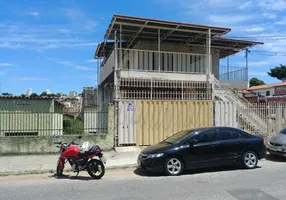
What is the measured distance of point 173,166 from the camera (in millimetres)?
8211

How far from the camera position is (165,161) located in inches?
320

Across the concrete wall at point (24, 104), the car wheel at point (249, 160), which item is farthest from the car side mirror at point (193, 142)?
the concrete wall at point (24, 104)

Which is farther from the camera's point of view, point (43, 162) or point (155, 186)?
point (43, 162)

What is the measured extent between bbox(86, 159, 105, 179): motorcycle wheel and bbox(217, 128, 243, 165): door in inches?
135

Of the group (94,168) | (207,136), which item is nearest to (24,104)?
(94,168)

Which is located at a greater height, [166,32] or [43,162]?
[166,32]

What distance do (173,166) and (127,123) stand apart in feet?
14.9

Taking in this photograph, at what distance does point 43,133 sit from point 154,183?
22.0ft

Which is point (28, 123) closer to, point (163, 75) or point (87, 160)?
point (87, 160)

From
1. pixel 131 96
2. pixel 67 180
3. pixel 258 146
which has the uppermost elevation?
pixel 131 96

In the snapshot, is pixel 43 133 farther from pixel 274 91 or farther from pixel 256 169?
pixel 274 91

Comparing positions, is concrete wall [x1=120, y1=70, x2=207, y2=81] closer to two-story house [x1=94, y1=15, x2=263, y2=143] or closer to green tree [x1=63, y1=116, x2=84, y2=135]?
two-story house [x1=94, y1=15, x2=263, y2=143]

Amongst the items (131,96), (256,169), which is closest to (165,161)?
(256,169)

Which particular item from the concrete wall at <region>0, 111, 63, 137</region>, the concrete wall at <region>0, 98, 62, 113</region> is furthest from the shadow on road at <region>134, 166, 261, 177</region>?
the concrete wall at <region>0, 98, 62, 113</region>
